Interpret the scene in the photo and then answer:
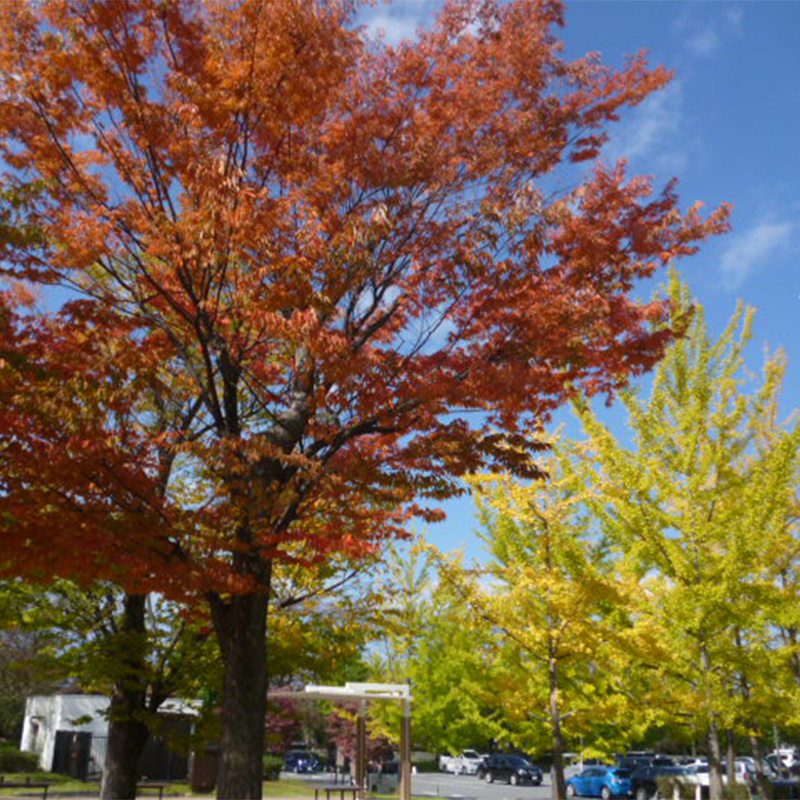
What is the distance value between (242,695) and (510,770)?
37.9m

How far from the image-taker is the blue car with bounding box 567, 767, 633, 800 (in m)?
30.4

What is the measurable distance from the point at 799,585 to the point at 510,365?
9.18m

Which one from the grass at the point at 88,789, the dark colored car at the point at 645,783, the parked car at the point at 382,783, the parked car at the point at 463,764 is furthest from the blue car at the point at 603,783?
the parked car at the point at 463,764

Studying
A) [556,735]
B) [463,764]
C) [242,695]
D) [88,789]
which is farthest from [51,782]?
[463,764]

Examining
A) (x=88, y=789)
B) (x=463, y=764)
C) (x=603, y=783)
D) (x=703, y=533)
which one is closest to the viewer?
(x=703, y=533)

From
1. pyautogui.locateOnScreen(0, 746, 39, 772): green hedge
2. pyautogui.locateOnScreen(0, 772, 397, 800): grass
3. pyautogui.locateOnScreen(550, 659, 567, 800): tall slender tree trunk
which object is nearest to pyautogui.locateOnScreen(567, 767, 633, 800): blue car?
pyautogui.locateOnScreen(0, 772, 397, 800): grass

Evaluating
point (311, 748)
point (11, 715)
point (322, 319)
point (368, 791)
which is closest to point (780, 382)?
point (322, 319)

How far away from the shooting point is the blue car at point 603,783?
1198 inches

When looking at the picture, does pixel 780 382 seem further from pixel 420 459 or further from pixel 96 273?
pixel 96 273

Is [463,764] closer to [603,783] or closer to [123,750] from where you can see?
[603,783]

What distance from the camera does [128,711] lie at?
1191 cm

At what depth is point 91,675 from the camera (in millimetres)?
11680

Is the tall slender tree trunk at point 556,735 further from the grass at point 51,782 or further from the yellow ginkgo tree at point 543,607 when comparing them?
the grass at point 51,782

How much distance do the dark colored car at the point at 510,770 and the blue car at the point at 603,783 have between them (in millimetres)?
4619
